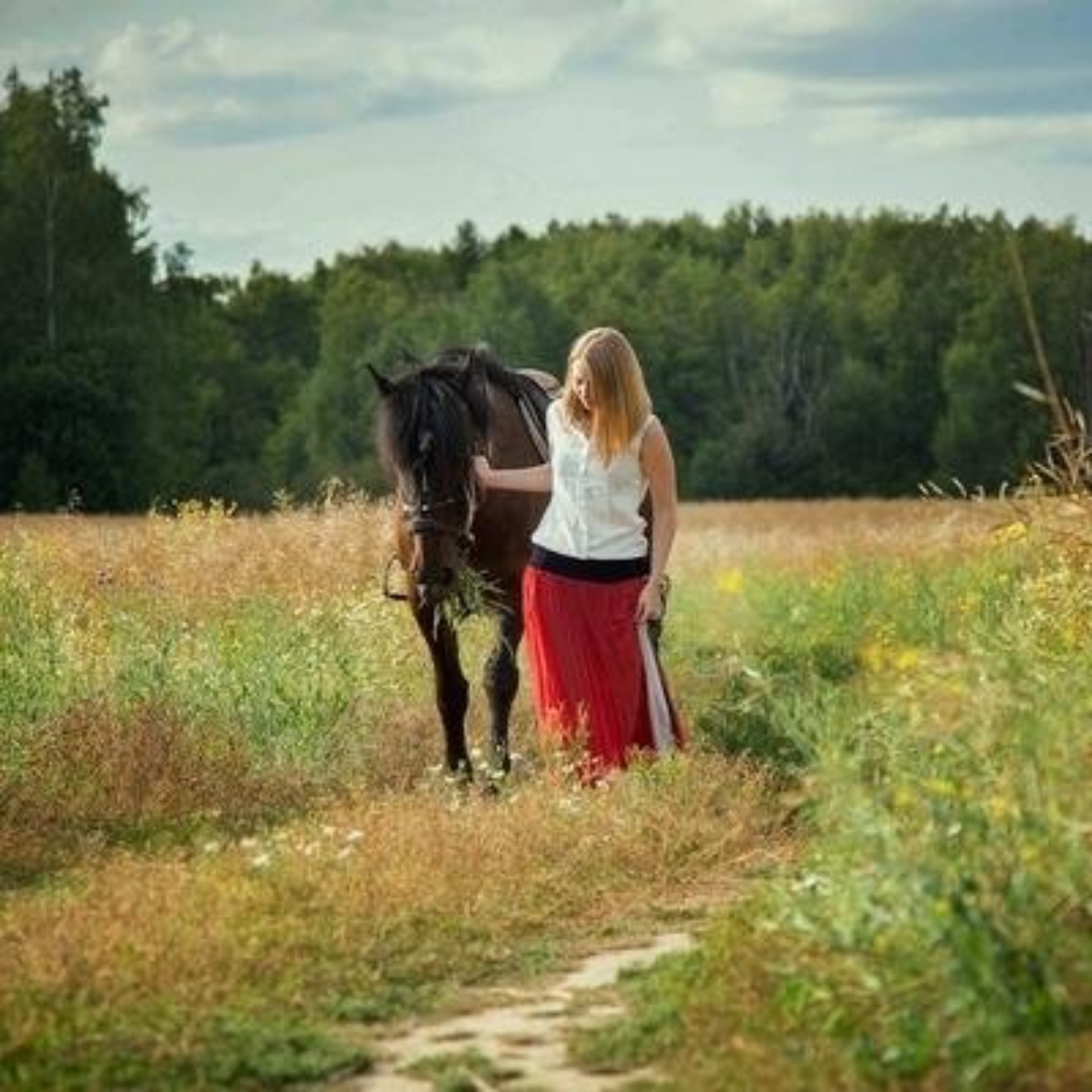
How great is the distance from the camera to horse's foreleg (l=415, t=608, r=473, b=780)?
1154cm

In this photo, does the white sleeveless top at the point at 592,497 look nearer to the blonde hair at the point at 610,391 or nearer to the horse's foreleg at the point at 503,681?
the blonde hair at the point at 610,391

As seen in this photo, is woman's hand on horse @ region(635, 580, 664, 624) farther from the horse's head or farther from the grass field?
the horse's head

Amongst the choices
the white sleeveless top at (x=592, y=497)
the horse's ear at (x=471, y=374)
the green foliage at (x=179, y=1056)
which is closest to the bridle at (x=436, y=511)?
the horse's ear at (x=471, y=374)

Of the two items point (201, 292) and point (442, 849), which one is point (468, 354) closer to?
point (442, 849)

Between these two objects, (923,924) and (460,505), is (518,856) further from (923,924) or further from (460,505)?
(923,924)

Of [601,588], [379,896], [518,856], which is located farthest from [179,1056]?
[601,588]

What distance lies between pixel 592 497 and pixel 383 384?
3.87 feet

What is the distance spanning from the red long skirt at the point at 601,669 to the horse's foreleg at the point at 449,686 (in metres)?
1.18

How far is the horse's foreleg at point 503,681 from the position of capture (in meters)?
11.4

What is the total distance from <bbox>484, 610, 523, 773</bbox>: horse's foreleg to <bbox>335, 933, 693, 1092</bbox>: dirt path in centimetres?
377

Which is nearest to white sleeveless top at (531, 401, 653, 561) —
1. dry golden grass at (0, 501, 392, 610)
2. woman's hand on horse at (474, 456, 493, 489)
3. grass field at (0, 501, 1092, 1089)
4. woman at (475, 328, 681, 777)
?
woman at (475, 328, 681, 777)

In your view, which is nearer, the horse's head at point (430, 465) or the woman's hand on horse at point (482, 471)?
the horse's head at point (430, 465)

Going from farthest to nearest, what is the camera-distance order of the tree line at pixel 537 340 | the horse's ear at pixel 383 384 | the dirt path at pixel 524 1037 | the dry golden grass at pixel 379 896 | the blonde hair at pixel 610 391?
the tree line at pixel 537 340 < the horse's ear at pixel 383 384 < the blonde hair at pixel 610 391 < the dry golden grass at pixel 379 896 < the dirt path at pixel 524 1037

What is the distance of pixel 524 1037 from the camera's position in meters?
6.56
